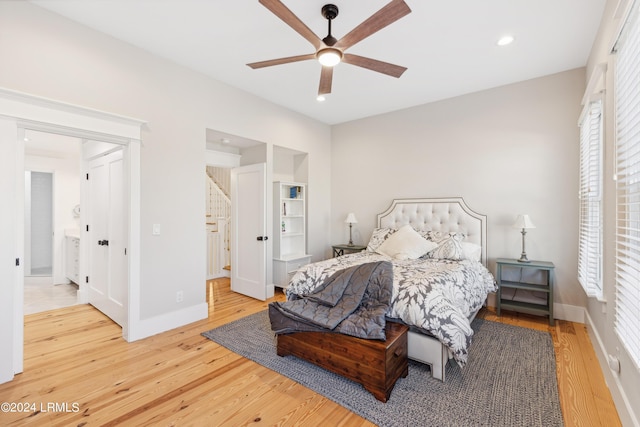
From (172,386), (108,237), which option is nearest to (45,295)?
(108,237)

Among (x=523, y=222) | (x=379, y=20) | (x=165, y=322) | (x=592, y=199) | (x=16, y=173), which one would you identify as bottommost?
(x=165, y=322)

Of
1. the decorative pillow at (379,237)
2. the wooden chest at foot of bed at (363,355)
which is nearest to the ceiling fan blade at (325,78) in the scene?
the wooden chest at foot of bed at (363,355)

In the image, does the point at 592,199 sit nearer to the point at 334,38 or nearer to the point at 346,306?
the point at 346,306

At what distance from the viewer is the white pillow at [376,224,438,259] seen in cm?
371

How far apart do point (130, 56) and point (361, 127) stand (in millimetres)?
3483

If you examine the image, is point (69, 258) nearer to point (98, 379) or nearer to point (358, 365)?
point (98, 379)

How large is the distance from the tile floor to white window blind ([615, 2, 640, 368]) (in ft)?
18.8

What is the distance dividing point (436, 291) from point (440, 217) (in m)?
2.13

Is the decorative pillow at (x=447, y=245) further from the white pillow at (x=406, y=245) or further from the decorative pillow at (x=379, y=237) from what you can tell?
the decorative pillow at (x=379, y=237)

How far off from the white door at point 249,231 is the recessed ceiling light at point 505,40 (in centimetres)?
311

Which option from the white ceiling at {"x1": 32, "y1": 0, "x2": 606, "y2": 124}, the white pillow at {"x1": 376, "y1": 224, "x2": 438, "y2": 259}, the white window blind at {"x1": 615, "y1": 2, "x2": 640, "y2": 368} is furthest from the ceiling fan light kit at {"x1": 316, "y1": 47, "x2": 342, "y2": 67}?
the white pillow at {"x1": 376, "y1": 224, "x2": 438, "y2": 259}

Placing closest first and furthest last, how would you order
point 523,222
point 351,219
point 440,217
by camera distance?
point 523,222, point 440,217, point 351,219

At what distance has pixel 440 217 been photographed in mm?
4203

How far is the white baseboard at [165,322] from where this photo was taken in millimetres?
2916
